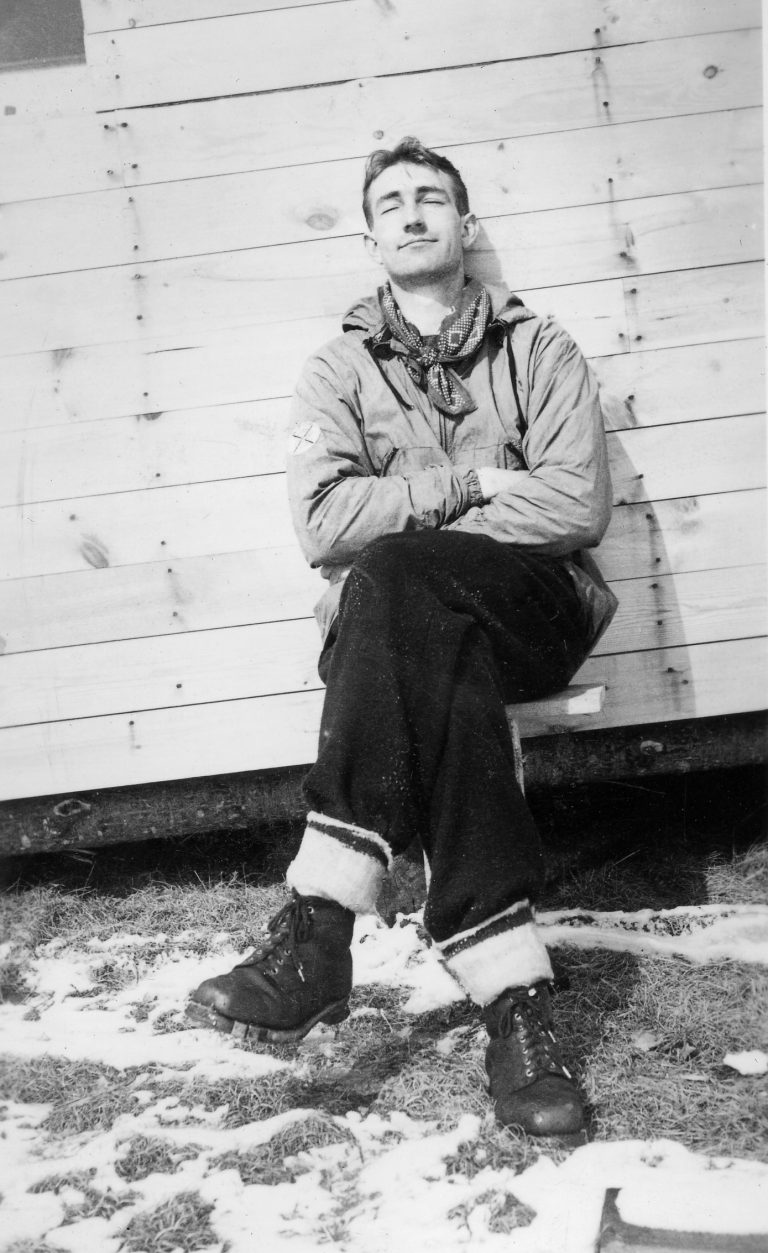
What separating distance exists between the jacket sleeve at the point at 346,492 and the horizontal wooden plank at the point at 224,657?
1.92 feet

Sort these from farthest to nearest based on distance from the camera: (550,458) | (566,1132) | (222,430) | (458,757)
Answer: (222,430), (550,458), (458,757), (566,1132)

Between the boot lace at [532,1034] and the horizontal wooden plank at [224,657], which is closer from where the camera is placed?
the boot lace at [532,1034]

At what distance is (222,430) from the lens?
2859mm

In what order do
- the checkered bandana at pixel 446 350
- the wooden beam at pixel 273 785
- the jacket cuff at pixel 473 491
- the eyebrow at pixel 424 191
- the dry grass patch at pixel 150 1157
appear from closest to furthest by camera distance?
the dry grass patch at pixel 150 1157 → the jacket cuff at pixel 473 491 → the checkered bandana at pixel 446 350 → the eyebrow at pixel 424 191 → the wooden beam at pixel 273 785

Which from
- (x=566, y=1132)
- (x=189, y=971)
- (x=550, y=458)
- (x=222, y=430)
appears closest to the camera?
(x=566, y=1132)

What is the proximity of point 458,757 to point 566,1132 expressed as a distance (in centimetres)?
66

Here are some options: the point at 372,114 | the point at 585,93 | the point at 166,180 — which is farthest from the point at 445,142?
the point at 166,180

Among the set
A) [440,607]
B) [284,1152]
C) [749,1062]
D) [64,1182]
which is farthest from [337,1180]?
[440,607]

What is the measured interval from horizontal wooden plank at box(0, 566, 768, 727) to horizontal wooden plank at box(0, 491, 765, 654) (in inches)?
1.3

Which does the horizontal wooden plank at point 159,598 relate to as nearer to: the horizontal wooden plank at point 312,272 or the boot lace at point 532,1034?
the horizontal wooden plank at point 312,272

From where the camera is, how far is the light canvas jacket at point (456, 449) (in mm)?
2266

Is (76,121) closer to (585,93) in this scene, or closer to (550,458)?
(585,93)

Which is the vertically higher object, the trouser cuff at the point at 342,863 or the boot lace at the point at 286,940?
the trouser cuff at the point at 342,863

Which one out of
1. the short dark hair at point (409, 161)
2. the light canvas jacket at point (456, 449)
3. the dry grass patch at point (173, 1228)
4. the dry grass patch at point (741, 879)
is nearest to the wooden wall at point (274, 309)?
the short dark hair at point (409, 161)
